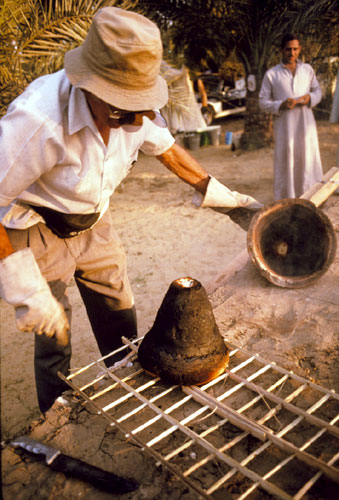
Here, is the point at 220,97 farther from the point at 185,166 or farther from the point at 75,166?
the point at 75,166

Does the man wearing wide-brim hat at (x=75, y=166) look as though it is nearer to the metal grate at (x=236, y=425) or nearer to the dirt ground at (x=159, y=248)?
the metal grate at (x=236, y=425)

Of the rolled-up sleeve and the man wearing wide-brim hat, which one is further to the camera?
the rolled-up sleeve

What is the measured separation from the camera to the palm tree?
712cm

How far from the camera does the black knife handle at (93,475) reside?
167cm

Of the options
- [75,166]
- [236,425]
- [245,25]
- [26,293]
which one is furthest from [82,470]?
[245,25]

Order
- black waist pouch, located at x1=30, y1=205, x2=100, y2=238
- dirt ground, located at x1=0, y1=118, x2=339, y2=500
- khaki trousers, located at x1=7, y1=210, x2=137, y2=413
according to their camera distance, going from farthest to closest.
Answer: dirt ground, located at x1=0, y1=118, x2=339, y2=500
khaki trousers, located at x1=7, y1=210, x2=137, y2=413
black waist pouch, located at x1=30, y1=205, x2=100, y2=238

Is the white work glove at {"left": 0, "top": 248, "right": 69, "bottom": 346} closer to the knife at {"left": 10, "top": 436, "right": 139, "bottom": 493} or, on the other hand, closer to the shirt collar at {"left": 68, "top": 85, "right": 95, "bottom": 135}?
the knife at {"left": 10, "top": 436, "right": 139, "bottom": 493}

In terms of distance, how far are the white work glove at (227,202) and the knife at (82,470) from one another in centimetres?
163

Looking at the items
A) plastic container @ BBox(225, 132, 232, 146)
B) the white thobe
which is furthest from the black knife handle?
plastic container @ BBox(225, 132, 232, 146)

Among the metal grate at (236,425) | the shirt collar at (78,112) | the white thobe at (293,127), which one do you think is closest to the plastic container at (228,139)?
the white thobe at (293,127)

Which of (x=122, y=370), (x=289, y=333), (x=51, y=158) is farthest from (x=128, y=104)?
(x=289, y=333)

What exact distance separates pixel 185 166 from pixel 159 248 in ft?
9.31

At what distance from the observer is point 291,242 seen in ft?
10.3

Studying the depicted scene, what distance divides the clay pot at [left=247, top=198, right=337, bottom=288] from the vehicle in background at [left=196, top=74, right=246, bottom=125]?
10.2 metres
